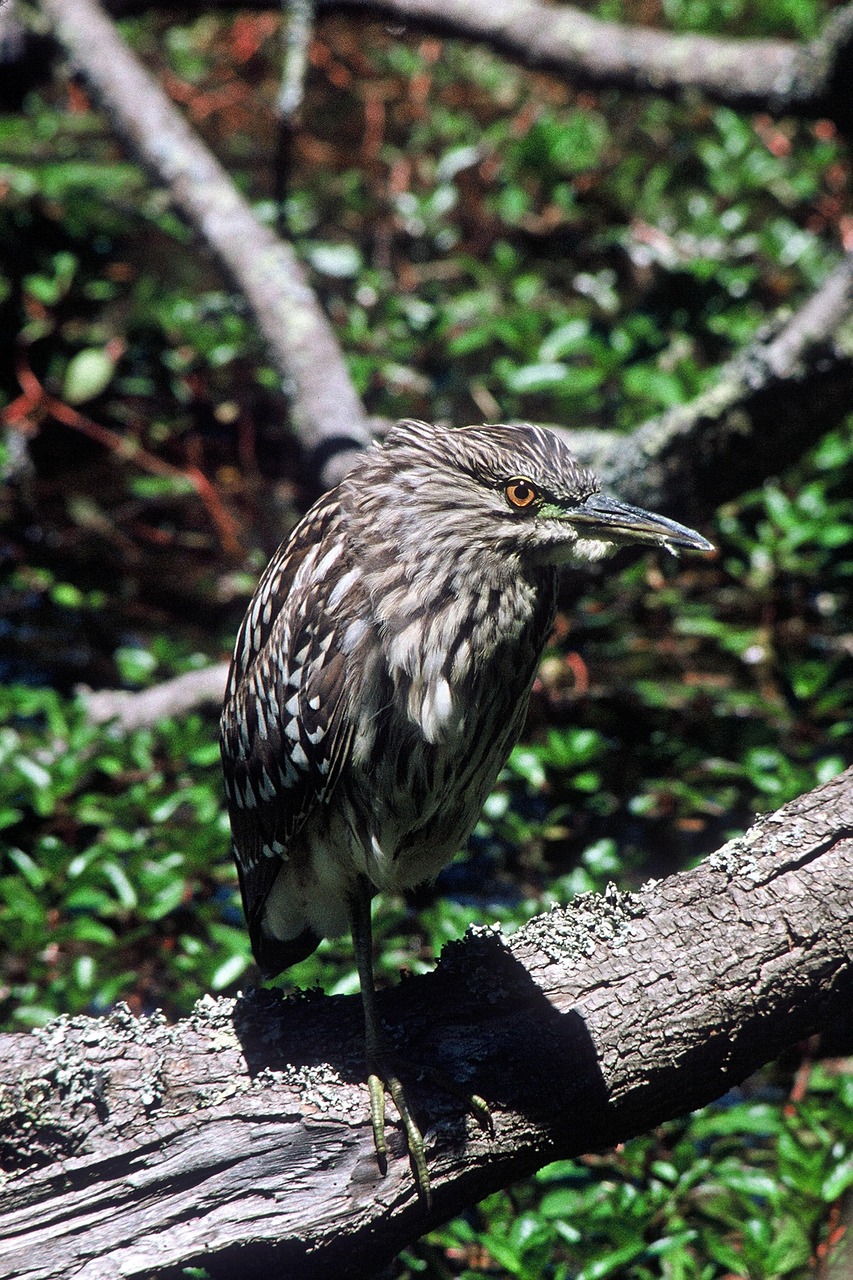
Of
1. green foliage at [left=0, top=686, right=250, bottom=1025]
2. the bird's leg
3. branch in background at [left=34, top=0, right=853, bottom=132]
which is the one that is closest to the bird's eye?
the bird's leg

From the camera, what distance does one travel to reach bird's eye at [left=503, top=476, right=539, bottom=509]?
7.88 feet

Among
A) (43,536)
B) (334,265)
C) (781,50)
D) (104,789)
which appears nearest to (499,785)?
(104,789)

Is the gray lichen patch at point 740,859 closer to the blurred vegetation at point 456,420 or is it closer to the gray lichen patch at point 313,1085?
the blurred vegetation at point 456,420

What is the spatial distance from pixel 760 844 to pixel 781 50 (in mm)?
4206

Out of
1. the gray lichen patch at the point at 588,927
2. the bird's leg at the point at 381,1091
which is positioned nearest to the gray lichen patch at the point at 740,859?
the gray lichen patch at the point at 588,927

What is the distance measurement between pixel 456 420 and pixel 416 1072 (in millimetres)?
3153

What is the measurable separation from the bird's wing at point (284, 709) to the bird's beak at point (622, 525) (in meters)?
0.50

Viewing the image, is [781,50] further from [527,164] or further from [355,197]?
[355,197]

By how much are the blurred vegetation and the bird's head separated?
108 cm

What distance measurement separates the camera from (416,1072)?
2295 millimetres

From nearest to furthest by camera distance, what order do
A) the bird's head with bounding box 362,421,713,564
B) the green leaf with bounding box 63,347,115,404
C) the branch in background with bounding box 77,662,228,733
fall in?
the bird's head with bounding box 362,421,713,564, the branch in background with bounding box 77,662,228,733, the green leaf with bounding box 63,347,115,404

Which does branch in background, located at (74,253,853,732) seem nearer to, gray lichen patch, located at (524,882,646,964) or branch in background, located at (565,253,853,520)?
branch in background, located at (565,253,853,520)

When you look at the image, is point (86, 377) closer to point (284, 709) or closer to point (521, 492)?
point (284, 709)

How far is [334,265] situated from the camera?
5.44 m
